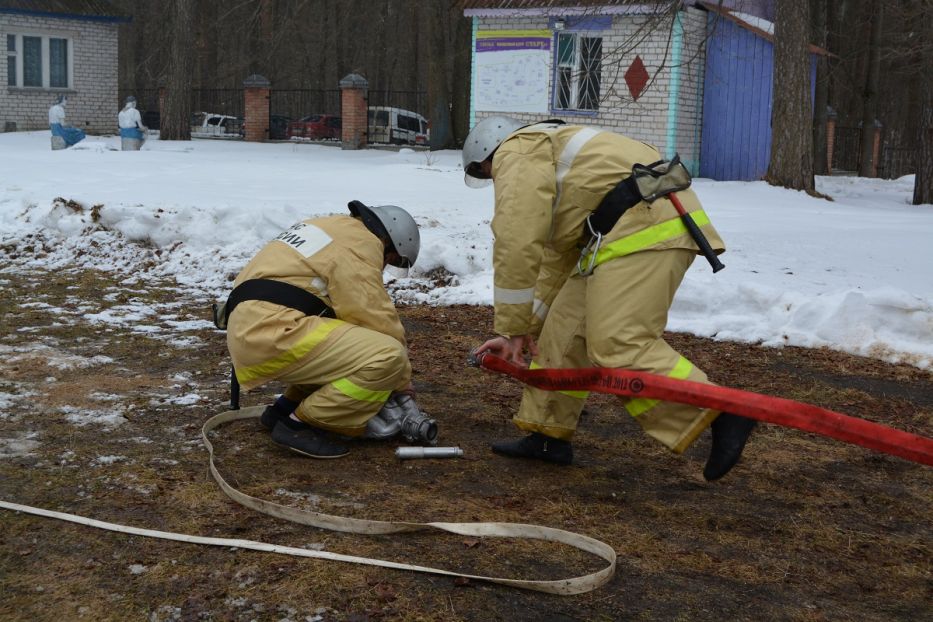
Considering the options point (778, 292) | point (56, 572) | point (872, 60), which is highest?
point (872, 60)


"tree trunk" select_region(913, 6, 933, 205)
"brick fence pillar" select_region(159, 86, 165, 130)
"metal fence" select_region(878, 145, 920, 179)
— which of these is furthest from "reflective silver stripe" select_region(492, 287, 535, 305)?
"metal fence" select_region(878, 145, 920, 179)

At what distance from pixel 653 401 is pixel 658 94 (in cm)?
1728

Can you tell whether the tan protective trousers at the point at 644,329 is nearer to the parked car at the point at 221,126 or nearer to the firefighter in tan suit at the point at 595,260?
the firefighter in tan suit at the point at 595,260

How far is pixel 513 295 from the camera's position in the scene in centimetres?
431

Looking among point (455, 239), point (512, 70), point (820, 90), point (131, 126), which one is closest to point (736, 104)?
point (512, 70)

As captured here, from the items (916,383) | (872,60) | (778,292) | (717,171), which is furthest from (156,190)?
(872,60)

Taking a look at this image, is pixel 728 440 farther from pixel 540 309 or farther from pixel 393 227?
pixel 393 227

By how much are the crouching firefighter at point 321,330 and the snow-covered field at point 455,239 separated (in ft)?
12.0

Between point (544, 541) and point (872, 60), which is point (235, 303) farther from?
point (872, 60)

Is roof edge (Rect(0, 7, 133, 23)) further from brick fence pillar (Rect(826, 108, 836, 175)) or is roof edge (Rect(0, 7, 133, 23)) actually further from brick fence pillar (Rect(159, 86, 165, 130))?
brick fence pillar (Rect(826, 108, 836, 175))

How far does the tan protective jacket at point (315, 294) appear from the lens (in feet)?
15.3

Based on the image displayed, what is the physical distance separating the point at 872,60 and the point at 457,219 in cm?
2200

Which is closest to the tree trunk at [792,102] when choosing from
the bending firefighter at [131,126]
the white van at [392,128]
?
the bending firefighter at [131,126]

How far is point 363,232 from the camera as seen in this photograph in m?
4.91
